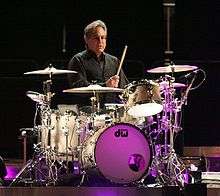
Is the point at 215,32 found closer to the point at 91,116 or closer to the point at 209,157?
the point at 209,157

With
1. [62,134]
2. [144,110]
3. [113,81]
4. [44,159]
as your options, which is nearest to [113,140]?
[144,110]

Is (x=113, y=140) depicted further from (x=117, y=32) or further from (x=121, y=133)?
(x=117, y=32)

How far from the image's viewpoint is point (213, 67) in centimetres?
848

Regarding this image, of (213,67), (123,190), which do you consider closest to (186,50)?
(213,67)

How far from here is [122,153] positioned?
507 centimetres

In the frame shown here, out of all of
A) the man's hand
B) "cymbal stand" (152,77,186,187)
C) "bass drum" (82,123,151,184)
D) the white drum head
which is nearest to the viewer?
"bass drum" (82,123,151,184)

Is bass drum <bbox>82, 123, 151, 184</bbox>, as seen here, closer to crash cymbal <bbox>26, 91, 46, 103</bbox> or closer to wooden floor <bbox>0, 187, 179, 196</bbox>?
wooden floor <bbox>0, 187, 179, 196</bbox>

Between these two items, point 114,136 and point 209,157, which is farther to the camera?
point 209,157

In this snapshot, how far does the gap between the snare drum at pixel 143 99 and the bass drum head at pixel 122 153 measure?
0.70ft

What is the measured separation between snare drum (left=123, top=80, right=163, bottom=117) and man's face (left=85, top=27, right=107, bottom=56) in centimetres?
86

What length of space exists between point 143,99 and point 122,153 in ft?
1.81

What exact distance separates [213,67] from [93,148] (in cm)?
389

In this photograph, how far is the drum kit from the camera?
501 centimetres

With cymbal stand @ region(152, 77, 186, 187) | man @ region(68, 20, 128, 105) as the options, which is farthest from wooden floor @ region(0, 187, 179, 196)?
man @ region(68, 20, 128, 105)
